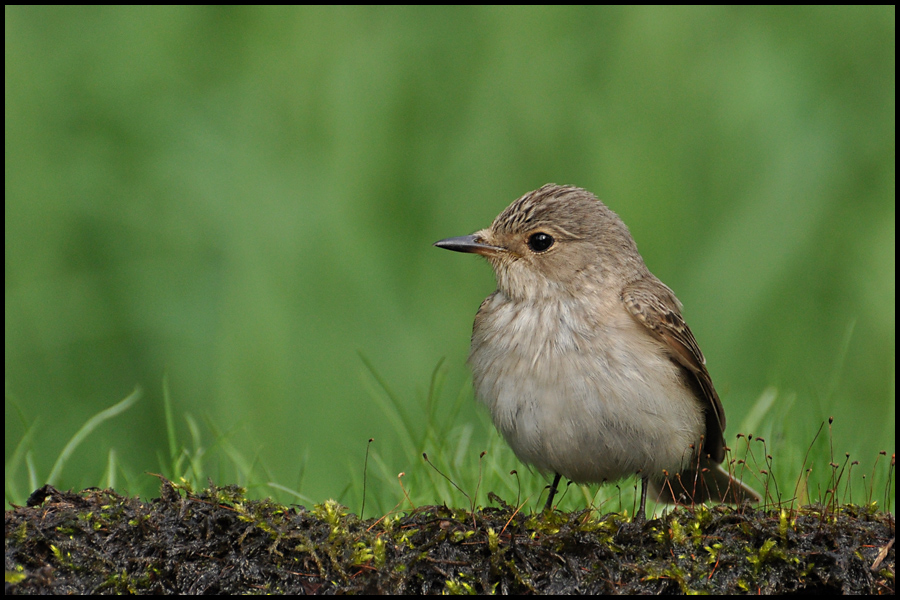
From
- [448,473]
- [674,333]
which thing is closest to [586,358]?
[674,333]

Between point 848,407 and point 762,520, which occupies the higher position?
point 762,520

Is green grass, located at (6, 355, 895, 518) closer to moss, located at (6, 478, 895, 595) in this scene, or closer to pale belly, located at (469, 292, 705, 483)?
pale belly, located at (469, 292, 705, 483)

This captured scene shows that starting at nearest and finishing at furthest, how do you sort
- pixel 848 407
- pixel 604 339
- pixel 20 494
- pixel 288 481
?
pixel 604 339, pixel 20 494, pixel 288 481, pixel 848 407

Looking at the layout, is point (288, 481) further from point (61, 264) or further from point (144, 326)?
point (61, 264)

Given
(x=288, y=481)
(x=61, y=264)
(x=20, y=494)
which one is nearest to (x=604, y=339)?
(x=288, y=481)

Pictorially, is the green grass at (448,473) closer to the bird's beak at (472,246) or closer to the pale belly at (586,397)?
the pale belly at (586,397)

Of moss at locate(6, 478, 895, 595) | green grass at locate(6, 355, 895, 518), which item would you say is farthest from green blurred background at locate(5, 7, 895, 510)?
moss at locate(6, 478, 895, 595)

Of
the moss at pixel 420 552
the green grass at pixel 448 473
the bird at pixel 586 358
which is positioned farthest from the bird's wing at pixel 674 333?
the moss at pixel 420 552
